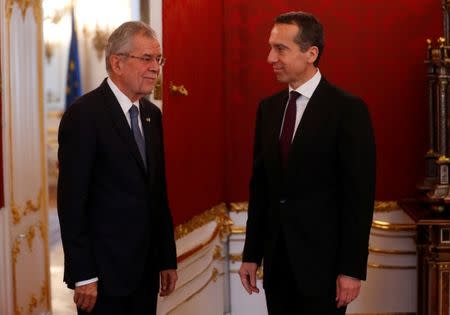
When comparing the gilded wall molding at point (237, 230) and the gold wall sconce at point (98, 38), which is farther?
the gold wall sconce at point (98, 38)

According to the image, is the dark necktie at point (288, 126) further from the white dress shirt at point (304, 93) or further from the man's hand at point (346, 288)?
the man's hand at point (346, 288)

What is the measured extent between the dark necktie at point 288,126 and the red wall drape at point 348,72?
6.67ft

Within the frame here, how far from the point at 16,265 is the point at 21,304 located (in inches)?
9.9

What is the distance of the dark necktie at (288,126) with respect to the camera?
9.29 feet

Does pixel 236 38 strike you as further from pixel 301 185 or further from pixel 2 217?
pixel 301 185

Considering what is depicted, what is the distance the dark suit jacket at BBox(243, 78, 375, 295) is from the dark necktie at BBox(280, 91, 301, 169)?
0.03 metres

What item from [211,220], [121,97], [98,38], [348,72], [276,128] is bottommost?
[211,220]

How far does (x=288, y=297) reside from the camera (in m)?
2.85

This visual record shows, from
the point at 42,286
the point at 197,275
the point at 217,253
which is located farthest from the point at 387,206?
the point at 42,286

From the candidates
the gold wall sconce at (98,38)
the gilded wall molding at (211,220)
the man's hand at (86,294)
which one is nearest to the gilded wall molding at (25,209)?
the gilded wall molding at (211,220)

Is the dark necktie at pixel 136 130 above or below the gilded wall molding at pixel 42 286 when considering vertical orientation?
above

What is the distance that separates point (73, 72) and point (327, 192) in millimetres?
8873

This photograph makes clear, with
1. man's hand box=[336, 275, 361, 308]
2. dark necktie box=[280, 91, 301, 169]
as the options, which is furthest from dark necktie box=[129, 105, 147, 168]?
man's hand box=[336, 275, 361, 308]

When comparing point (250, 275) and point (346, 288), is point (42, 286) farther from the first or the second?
point (346, 288)
